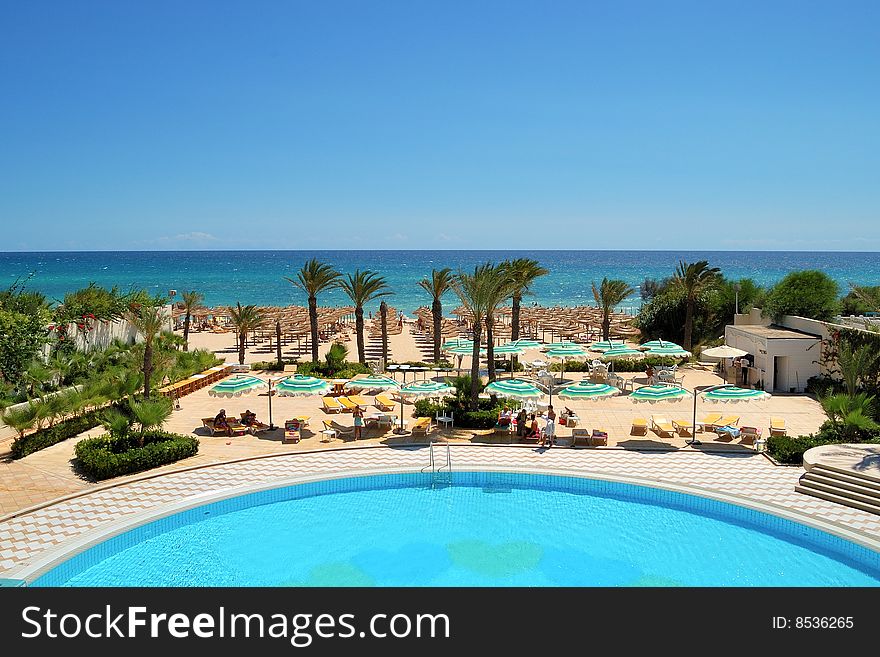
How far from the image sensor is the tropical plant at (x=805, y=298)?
28234 millimetres

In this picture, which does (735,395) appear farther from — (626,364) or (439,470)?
(626,364)

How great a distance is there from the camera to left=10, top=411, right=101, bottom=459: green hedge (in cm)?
1496

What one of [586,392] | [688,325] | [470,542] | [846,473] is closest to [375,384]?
[586,392]

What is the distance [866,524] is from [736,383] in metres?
13.8

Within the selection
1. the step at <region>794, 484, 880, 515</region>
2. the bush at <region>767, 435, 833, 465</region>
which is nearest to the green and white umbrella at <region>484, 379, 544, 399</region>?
the bush at <region>767, 435, 833, 465</region>

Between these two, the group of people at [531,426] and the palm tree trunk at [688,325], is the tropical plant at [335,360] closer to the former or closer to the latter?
the group of people at [531,426]

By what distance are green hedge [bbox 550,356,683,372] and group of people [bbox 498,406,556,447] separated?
33.3ft

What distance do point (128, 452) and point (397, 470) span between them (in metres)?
6.08

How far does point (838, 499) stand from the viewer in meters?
12.5

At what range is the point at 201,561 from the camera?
419 inches

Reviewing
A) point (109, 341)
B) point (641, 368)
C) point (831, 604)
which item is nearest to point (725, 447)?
point (831, 604)

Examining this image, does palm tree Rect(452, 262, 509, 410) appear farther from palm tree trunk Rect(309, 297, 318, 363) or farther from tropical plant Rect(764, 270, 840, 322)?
tropical plant Rect(764, 270, 840, 322)

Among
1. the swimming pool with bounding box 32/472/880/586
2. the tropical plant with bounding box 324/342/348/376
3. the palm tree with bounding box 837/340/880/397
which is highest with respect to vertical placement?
Answer: the palm tree with bounding box 837/340/880/397

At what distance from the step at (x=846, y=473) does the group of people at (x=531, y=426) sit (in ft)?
19.6
